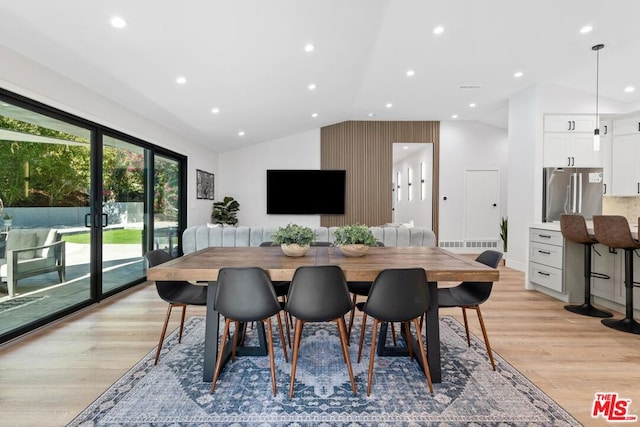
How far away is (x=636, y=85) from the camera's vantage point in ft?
14.7

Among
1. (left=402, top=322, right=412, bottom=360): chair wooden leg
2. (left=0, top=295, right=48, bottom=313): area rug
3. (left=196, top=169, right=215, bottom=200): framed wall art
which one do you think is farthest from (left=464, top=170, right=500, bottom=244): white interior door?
(left=0, top=295, right=48, bottom=313): area rug

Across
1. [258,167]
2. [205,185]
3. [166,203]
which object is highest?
[258,167]

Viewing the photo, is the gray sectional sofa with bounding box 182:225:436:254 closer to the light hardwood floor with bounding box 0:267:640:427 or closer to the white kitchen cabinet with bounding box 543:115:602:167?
the light hardwood floor with bounding box 0:267:640:427

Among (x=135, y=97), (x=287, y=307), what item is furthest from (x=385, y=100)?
(x=287, y=307)

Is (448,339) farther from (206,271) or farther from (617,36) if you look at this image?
(617,36)

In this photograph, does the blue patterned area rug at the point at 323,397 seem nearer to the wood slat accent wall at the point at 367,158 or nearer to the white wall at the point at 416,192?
the wood slat accent wall at the point at 367,158

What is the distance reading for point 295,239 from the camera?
7.93 ft

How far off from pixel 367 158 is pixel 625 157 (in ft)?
15.4

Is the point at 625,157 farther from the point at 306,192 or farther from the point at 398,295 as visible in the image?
the point at 306,192

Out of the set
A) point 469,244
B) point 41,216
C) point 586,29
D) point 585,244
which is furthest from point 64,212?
point 469,244

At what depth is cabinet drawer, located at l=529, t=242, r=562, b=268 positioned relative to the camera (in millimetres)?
3813

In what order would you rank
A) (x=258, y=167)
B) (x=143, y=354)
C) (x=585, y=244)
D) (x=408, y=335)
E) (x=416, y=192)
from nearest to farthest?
(x=408, y=335)
(x=143, y=354)
(x=585, y=244)
(x=258, y=167)
(x=416, y=192)

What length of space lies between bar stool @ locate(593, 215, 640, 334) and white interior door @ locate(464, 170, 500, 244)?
469cm

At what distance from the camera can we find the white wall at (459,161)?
7.65m
